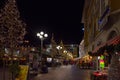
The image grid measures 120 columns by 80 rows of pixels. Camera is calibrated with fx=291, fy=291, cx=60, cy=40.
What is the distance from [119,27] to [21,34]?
351 inches

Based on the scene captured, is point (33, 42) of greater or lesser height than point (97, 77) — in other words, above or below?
above

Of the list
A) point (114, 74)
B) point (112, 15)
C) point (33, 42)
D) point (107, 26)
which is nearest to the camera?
point (114, 74)

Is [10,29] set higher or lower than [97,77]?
higher

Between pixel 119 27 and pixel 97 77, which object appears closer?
pixel 97 77

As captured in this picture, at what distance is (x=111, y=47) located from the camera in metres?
14.7

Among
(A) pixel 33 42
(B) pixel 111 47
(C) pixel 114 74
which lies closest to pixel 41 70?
(B) pixel 111 47

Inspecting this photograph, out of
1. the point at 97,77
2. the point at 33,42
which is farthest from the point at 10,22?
the point at 33,42

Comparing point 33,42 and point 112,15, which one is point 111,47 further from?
point 33,42

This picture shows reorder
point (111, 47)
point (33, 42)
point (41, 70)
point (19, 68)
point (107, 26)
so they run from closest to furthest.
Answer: point (111, 47)
point (19, 68)
point (107, 26)
point (41, 70)
point (33, 42)

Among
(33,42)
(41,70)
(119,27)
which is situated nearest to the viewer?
(119,27)

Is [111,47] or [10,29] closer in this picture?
[111,47]

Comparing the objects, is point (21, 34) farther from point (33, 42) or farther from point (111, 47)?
point (33, 42)

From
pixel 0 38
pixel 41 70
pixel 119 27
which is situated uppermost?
pixel 119 27

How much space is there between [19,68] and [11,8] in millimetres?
3768
